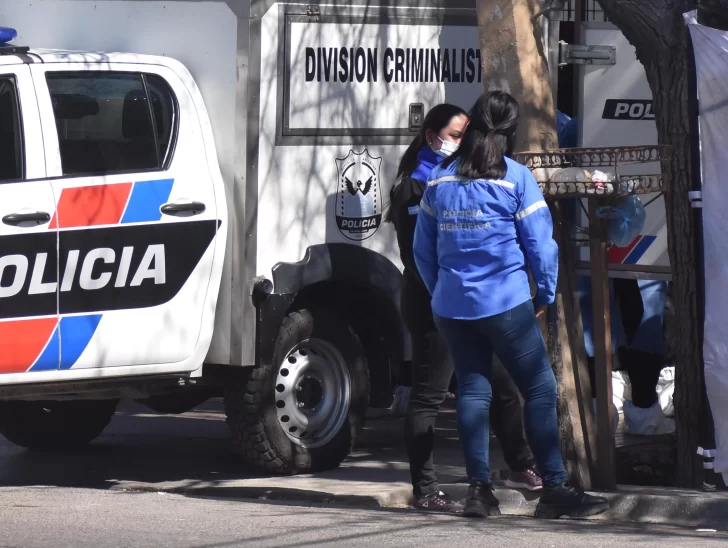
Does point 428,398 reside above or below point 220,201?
below

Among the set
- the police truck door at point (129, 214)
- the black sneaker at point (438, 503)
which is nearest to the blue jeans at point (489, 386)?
the black sneaker at point (438, 503)

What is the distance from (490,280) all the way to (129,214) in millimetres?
1826

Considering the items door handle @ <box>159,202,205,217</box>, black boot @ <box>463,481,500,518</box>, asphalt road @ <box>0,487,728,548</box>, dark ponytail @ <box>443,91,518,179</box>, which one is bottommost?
asphalt road @ <box>0,487,728,548</box>

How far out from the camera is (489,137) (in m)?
6.26

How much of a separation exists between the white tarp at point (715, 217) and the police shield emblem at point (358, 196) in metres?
1.88

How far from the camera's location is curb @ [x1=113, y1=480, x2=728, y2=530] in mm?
6516

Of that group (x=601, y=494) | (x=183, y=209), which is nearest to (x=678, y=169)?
(x=601, y=494)

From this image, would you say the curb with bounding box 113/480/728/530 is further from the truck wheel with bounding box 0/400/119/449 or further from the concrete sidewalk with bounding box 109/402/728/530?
the truck wheel with bounding box 0/400/119/449

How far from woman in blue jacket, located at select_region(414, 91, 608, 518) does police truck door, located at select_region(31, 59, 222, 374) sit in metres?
1.35

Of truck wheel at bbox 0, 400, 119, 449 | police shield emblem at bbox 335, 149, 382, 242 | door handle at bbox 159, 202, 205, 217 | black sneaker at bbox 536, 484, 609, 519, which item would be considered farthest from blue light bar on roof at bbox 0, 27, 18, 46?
black sneaker at bbox 536, 484, 609, 519

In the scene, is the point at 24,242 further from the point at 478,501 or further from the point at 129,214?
the point at 478,501

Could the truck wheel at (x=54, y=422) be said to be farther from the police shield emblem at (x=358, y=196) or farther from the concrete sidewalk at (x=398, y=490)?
the police shield emblem at (x=358, y=196)

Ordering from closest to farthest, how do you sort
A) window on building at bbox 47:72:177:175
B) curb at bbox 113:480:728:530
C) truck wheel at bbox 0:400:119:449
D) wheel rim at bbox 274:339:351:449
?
curb at bbox 113:480:728:530, window on building at bbox 47:72:177:175, wheel rim at bbox 274:339:351:449, truck wheel at bbox 0:400:119:449

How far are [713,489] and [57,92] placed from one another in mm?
3395
